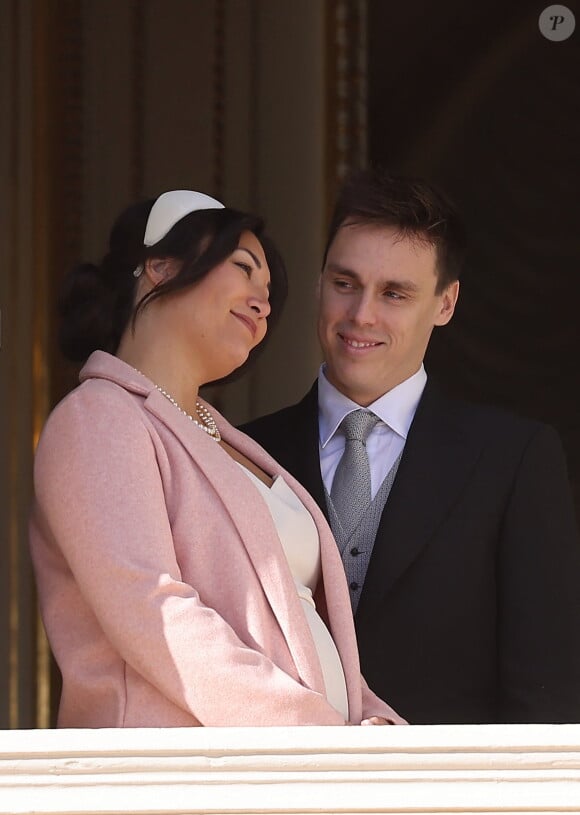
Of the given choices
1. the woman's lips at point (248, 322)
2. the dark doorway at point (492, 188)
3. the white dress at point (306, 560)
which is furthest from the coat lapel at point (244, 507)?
the dark doorway at point (492, 188)

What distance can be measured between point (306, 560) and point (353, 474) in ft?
1.67

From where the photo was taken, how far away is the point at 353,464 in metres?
3.33

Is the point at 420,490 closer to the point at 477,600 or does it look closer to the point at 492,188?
the point at 477,600

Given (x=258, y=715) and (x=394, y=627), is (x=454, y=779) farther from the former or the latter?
(x=394, y=627)

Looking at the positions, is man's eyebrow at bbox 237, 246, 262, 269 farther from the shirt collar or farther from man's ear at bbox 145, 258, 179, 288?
the shirt collar

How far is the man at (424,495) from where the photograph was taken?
3164 millimetres

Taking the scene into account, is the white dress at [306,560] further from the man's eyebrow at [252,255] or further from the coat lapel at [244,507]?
the man's eyebrow at [252,255]

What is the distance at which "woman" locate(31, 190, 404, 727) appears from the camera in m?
2.50

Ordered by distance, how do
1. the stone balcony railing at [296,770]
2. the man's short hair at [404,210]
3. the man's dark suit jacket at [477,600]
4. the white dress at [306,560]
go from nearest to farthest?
1. the stone balcony railing at [296,770]
2. the white dress at [306,560]
3. the man's dark suit jacket at [477,600]
4. the man's short hair at [404,210]

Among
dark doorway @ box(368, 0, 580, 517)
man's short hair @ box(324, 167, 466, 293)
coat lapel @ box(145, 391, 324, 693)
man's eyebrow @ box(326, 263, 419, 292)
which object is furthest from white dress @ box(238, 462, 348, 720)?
dark doorway @ box(368, 0, 580, 517)

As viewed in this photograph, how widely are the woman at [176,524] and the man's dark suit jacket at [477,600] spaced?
32 centimetres

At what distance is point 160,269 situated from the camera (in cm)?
288

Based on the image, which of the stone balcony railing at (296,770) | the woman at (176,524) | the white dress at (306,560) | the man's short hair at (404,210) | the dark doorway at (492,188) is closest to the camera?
the stone balcony railing at (296,770)

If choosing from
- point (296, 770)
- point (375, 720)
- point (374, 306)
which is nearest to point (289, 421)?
point (374, 306)
